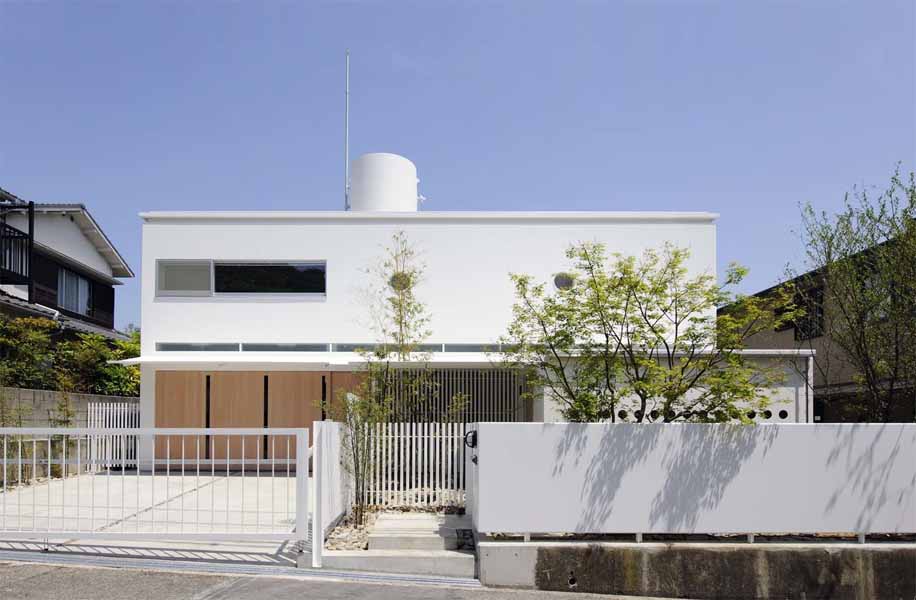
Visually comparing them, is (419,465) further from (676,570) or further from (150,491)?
(150,491)

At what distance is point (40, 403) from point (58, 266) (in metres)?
12.0

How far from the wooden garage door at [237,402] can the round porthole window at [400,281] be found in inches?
129

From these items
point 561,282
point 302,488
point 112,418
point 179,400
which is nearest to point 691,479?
point 302,488

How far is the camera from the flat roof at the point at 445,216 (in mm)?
14219

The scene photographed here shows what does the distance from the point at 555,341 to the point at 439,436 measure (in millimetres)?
2252

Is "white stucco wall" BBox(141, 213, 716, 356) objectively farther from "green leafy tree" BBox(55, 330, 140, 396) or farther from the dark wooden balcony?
the dark wooden balcony

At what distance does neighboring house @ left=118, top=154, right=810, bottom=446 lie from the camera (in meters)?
14.2

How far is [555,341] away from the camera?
951cm

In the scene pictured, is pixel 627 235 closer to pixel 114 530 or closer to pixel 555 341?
pixel 555 341

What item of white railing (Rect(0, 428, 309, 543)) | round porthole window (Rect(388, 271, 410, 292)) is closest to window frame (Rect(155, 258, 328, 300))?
round porthole window (Rect(388, 271, 410, 292))

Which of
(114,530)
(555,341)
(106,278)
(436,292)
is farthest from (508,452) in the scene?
(106,278)

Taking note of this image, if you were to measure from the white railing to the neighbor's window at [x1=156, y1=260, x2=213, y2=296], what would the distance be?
316 cm

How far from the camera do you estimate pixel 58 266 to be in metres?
23.9

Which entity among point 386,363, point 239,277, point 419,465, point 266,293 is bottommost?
point 419,465
